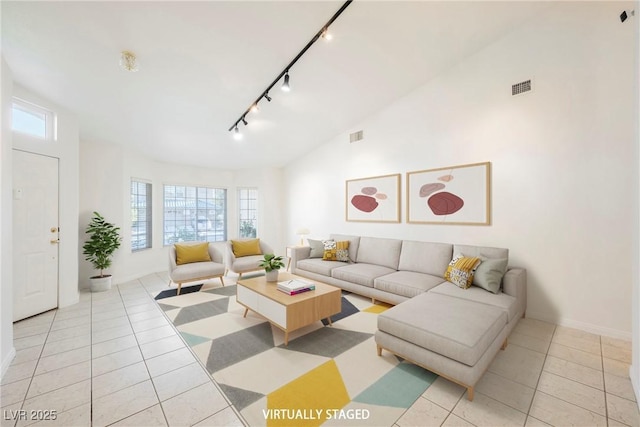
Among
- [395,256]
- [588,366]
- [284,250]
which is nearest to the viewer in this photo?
[588,366]

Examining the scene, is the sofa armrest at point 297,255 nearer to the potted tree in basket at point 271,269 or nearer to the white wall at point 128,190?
the potted tree in basket at point 271,269

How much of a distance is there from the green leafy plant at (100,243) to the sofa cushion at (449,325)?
4.63m

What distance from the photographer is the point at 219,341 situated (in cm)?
264

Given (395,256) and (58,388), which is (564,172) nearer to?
(395,256)

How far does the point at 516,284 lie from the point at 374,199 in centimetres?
246

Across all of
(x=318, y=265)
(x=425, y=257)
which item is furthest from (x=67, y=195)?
(x=425, y=257)

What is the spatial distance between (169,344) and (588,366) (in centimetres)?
385

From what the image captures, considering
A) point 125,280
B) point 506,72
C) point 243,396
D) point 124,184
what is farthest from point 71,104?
point 506,72

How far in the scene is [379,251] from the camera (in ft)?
14.2

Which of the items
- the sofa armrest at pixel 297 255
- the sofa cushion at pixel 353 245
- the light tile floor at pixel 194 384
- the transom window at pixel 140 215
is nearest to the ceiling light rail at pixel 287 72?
the sofa armrest at pixel 297 255

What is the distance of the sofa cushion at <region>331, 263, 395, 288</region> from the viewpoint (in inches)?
146

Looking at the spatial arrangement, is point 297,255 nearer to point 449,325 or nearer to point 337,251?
point 337,251

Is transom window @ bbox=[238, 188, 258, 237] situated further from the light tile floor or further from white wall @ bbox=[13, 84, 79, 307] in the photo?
the light tile floor

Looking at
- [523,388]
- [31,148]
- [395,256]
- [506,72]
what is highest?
[506,72]
